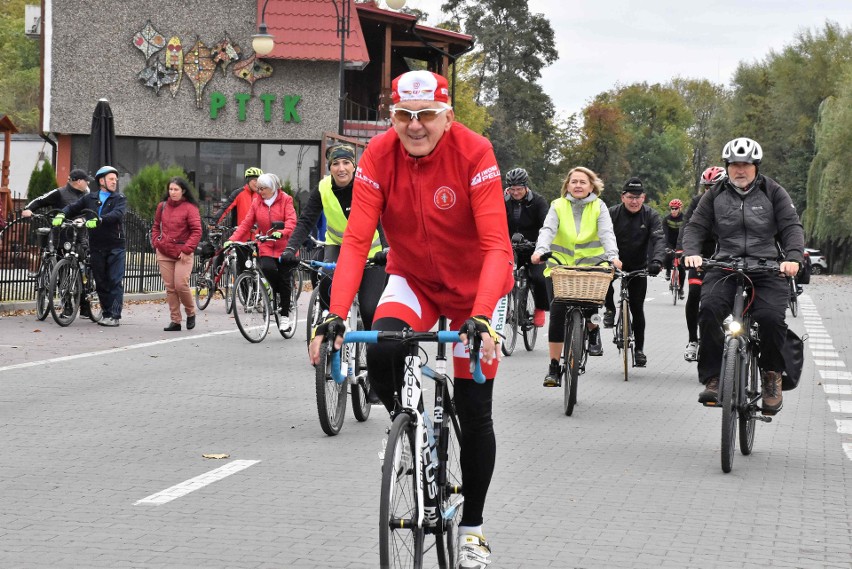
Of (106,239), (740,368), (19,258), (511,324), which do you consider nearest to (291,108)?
(19,258)

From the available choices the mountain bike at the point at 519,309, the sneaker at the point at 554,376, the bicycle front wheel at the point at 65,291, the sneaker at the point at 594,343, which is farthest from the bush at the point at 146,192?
the sneaker at the point at 554,376

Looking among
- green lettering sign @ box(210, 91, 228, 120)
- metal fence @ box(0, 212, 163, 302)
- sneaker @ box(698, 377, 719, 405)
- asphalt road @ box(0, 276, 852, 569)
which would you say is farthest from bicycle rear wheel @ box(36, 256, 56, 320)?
green lettering sign @ box(210, 91, 228, 120)

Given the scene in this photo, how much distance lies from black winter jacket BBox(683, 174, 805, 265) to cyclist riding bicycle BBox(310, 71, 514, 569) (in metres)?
3.78

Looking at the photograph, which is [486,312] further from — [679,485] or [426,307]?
[679,485]

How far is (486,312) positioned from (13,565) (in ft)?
7.45

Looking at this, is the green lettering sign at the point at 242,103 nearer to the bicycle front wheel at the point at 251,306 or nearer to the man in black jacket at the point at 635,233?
the bicycle front wheel at the point at 251,306

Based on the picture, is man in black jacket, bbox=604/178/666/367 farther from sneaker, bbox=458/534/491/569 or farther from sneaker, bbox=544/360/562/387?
sneaker, bbox=458/534/491/569

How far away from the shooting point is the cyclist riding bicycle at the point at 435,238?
5.03 m

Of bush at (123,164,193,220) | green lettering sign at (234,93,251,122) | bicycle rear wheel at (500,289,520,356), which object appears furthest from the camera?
green lettering sign at (234,93,251,122)

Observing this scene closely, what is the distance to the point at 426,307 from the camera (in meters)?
5.35

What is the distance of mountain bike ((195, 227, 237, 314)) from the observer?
21.2 metres

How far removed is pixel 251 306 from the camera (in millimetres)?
16172

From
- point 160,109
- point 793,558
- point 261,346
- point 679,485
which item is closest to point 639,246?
point 261,346

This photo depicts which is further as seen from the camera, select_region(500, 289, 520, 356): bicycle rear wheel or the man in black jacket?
select_region(500, 289, 520, 356): bicycle rear wheel
